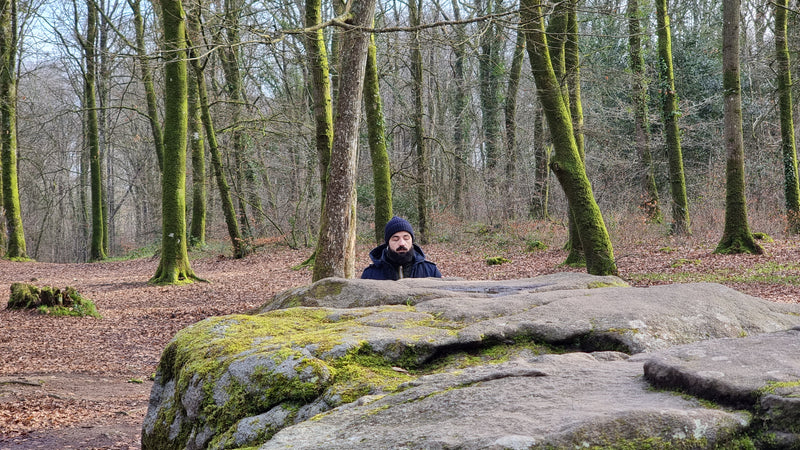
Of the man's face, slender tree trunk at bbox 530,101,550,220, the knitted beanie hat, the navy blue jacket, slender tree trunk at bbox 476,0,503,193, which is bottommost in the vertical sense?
the navy blue jacket

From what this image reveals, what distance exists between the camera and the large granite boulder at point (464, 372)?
72.7 inches

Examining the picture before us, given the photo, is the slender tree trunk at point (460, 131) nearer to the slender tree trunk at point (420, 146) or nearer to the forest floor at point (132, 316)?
the slender tree trunk at point (420, 146)

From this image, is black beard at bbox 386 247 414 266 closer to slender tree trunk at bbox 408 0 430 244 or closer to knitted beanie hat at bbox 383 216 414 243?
knitted beanie hat at bbox 383 216 414 243

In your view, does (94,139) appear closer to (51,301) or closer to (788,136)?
(51,301)

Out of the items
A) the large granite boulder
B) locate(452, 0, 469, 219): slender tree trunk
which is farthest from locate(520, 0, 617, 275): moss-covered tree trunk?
locate(452, 0, 469, 219): slender tree trunk

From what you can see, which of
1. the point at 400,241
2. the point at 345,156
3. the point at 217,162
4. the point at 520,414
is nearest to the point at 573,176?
the point at 345,156

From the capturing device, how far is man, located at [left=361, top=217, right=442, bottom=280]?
20.7ft

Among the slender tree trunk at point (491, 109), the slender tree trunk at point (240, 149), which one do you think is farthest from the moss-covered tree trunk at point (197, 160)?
the slender tree trunk at point (491, 109)

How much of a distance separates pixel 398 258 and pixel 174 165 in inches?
394

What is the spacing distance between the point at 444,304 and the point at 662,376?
2.15 metres

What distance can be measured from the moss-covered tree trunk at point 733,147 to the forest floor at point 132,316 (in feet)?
1.71

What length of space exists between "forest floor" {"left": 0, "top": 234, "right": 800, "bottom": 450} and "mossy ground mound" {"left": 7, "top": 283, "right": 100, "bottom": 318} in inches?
9.9

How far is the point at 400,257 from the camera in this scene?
6.41 meters

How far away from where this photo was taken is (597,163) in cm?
2522
